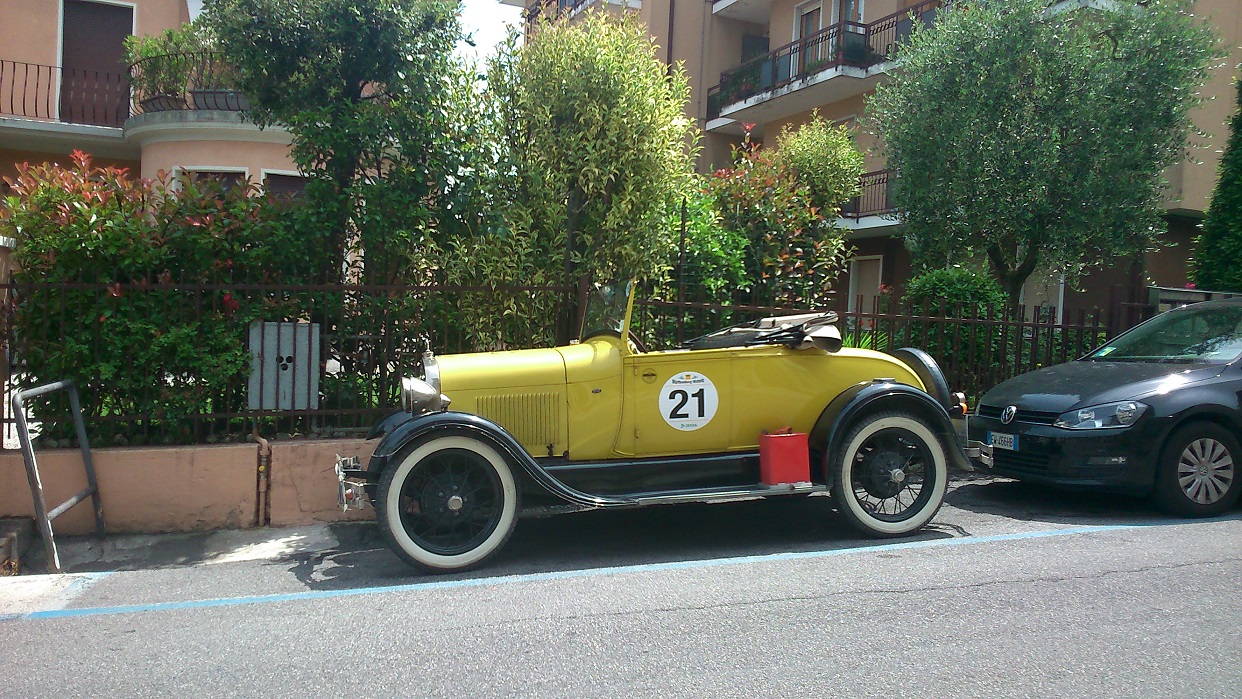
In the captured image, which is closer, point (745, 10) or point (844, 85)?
point (844, 85)

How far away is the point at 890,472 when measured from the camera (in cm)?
586

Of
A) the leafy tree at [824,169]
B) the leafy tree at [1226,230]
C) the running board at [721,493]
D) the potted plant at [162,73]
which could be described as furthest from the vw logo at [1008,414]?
the potted plant at [162,73]

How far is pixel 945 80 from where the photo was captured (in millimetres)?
11344

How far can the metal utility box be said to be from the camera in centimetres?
669

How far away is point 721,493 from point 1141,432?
3.26 metres

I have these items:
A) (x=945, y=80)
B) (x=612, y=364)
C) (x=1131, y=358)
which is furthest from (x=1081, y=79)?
(x=612, y=364)

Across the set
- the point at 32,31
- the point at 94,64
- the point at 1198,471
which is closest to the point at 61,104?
the point at 94,64

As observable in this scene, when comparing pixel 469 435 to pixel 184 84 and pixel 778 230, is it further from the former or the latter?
pixel 184 84

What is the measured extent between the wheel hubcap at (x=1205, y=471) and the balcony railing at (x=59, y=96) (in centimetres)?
1533

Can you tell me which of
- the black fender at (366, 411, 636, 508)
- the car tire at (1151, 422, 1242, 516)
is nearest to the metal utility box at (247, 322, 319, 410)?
the black fender at (366, 411, 636, 508)

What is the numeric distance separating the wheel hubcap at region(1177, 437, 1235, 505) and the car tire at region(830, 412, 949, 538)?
203 cm

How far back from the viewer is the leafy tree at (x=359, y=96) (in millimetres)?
6816

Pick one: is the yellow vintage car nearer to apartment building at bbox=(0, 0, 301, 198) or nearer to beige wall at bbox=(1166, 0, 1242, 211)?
apartment building at bbox=(0, 0, 301, 198)

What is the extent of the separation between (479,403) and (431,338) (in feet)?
6.04
